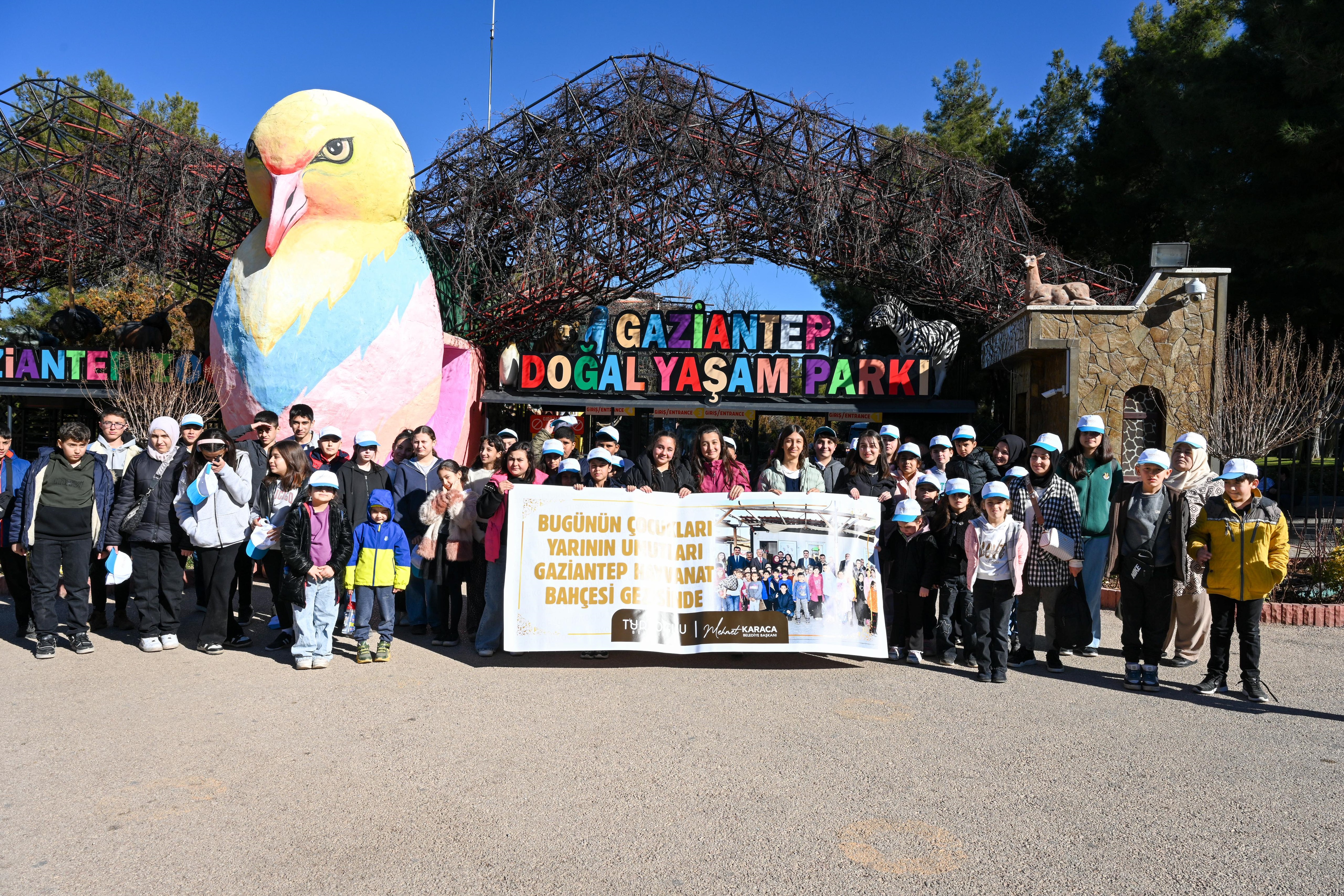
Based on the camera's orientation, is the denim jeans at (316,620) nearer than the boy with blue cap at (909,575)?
Yes

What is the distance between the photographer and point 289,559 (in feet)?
20.8

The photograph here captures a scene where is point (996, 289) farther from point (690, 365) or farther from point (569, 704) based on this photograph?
point (569, 704)

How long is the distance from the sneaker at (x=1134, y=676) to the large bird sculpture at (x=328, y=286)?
31.0 feet

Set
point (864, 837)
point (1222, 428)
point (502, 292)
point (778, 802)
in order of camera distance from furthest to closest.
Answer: point (502, 292) < point (1222, 428) < point (778, 802) < point (864, 837)

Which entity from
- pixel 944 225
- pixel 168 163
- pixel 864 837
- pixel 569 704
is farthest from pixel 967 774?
pixel 168 163

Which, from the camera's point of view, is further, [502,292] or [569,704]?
[502,292]

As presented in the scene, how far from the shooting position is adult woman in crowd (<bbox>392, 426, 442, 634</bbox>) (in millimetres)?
7543

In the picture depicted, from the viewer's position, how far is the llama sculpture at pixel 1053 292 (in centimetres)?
1396

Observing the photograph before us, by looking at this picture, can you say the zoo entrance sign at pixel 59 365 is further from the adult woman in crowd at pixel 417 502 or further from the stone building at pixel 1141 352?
the stone building at pixel 1141 352

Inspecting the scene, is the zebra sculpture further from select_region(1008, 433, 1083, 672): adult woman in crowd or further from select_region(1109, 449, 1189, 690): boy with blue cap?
select_region(1109, 449, 1189, 690): boy with blue cap

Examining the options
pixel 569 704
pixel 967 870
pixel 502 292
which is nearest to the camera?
pixel 967 870

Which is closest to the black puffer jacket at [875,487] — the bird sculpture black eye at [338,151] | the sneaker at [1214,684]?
the sneaker at [1214,684]

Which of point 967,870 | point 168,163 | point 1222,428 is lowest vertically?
point 967,870

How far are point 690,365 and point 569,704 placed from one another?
450 inches
